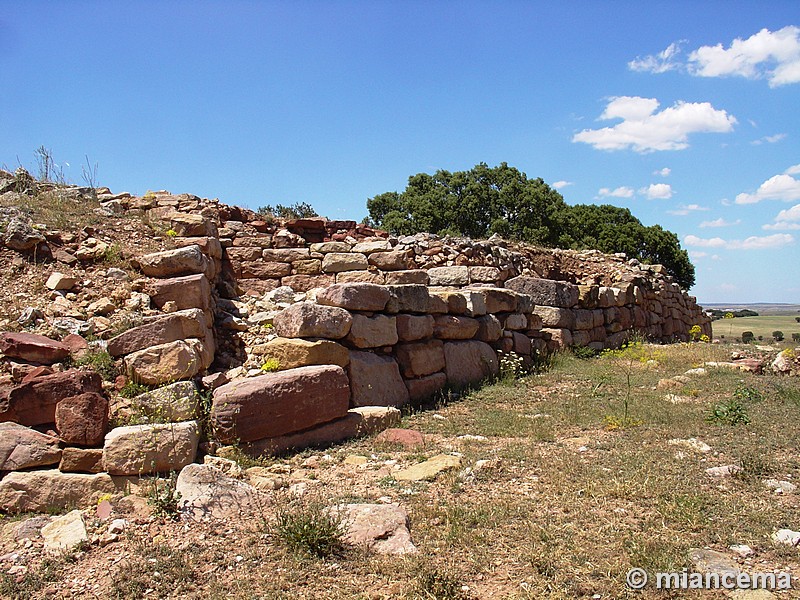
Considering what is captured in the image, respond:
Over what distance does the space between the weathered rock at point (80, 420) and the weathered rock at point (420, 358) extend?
3.86 metres

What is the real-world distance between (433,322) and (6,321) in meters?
5.12

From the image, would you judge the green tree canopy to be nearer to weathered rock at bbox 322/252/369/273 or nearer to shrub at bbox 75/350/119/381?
weathered rock at bbox 322/252/369/273

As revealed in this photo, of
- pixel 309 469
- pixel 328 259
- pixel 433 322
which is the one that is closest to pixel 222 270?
pixel 328 259

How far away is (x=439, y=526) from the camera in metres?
4.02

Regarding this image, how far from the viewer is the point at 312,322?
653 cm

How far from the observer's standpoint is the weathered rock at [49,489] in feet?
14.0

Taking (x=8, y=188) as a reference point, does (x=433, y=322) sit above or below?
below

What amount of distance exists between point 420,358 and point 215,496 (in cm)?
409

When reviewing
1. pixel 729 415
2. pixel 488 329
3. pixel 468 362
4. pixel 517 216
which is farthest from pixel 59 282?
pixel 517 216

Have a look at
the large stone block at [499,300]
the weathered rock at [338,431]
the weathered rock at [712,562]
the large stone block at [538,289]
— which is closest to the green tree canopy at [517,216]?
the large stone block at [538,289]

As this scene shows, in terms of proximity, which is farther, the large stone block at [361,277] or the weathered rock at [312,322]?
the large stone block at [361,277]

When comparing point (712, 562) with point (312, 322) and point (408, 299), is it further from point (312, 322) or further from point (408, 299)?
point (408, 299)

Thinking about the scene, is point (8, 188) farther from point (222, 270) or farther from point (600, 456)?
point (600, 456)

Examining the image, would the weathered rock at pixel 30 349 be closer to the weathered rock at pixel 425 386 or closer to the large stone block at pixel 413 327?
the large stone block at pixel 413 327
